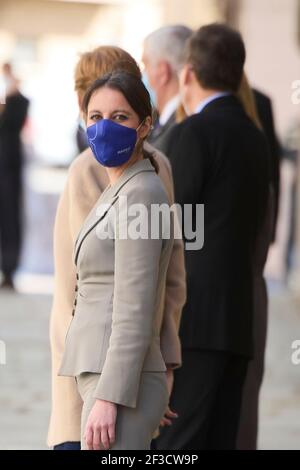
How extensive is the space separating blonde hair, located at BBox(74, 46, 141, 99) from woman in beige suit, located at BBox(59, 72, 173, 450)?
22.5 inches

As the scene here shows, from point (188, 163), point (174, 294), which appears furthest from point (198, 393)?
point (174, 294)

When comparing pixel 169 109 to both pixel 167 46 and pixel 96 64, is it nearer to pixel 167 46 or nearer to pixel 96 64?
pixel 167 46

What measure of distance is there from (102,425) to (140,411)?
125 millimetres

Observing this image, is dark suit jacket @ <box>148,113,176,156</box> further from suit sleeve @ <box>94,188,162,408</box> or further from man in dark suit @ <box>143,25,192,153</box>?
suit sleeve @ <box>94,188,162,408</box>

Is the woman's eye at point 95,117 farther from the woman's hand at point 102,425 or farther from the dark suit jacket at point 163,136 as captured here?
the dark suit jacket at point 163,136

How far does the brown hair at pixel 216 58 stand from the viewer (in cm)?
561

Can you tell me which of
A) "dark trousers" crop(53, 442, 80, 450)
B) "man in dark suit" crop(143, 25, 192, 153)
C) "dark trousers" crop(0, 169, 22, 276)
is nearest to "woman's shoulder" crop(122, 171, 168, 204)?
"dark trousers" crop(53, 442, 80, 450)

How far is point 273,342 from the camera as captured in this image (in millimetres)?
10961

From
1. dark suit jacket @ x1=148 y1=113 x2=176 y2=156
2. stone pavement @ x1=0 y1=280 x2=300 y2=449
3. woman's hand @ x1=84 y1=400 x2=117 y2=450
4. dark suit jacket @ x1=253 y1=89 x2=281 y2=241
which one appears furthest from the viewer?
stone pavement @ x1=0 y1=280 x2=300 y2=449

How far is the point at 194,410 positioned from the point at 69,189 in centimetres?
129

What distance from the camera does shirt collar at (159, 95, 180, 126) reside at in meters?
6.18

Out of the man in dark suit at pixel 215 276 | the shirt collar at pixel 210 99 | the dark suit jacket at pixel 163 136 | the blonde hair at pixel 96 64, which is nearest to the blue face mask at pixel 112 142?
the blonde hair at pixel 96 64

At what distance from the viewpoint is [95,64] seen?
4652 mm
